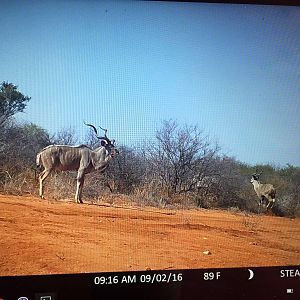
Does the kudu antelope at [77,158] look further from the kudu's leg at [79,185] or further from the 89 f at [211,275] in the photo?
the 89 f at [211,275]

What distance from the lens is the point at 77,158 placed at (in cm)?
204

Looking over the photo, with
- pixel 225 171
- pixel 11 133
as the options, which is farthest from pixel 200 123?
pixel 11 133

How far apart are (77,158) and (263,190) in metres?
0.68

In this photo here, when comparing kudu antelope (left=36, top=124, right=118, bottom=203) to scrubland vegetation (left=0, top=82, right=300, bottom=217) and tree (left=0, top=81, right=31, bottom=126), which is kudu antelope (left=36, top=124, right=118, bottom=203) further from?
tree (left=0, top=81, right=31, bottom=126)

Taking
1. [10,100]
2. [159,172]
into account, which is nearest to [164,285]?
[159,172]

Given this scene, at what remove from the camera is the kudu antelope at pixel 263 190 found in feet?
6.98

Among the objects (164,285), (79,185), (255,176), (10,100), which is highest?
(10,100)

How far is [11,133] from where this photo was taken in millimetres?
1964

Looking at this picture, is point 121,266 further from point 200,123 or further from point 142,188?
point 200,123

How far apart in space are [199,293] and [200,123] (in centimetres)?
58

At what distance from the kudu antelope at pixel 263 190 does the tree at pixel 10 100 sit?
85 centimetres

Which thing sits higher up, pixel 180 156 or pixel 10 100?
pixel 10 100

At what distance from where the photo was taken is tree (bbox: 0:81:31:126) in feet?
6.33

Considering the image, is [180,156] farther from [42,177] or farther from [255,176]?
[42,177]
